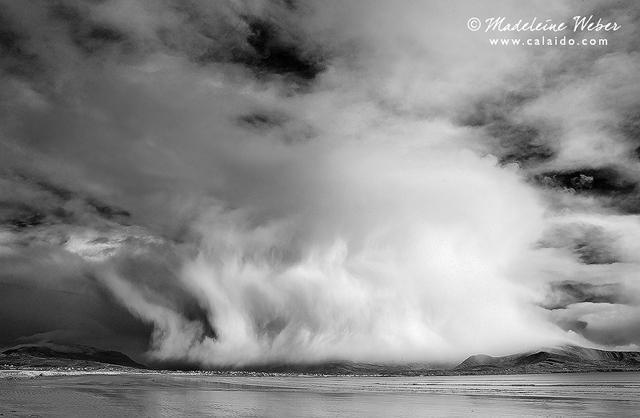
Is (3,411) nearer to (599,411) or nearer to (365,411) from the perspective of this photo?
(365,411)

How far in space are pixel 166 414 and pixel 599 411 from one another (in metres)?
A: 58.6

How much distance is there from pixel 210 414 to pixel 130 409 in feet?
42.6

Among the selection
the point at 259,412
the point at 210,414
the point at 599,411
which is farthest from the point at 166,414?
the point at 599,411

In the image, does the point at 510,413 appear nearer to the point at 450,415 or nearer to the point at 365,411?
the point at 450,415

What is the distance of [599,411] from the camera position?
207 feet

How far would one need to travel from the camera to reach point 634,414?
5812cm

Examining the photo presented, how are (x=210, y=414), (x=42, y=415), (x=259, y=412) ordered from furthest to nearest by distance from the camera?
1. (x=259, y=412)
2. (x=210, y=414)
3. (x=42, y=415)

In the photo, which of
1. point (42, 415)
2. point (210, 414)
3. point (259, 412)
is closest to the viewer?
point (42, 415)

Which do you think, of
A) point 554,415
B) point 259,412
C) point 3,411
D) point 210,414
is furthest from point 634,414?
point 3,411

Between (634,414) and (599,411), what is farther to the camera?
(599,411)

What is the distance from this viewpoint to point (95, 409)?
60.7m

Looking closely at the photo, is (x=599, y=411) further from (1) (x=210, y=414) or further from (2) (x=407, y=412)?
(1) (x=210, y=414)

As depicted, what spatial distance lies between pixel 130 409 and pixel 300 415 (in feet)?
76.2

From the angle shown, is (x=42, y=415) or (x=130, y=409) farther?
(x=130, y=409)
